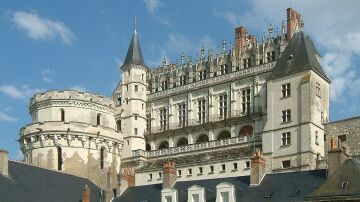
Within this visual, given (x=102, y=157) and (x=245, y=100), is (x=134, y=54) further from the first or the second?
(x=245, y=100)

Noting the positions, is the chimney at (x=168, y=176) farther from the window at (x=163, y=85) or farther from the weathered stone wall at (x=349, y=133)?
the window at (x=163, y=85)

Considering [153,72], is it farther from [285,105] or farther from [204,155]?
[285,105]

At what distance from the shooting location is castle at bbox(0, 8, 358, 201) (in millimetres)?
60000

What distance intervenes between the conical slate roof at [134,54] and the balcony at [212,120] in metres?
6.89

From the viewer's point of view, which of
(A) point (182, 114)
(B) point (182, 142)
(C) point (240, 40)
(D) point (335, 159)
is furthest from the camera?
(A) point (182, 114)

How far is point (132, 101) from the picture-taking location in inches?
2857

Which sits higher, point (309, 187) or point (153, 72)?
point (153, 72)

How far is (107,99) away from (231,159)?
15.0 meters

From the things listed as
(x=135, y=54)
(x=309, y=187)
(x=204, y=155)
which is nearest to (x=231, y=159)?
(x=204, y=155)

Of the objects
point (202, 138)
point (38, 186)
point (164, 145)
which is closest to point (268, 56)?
point (202, 138)

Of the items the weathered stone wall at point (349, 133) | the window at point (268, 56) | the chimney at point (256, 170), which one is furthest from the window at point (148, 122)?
the chimney at point (256, 170)

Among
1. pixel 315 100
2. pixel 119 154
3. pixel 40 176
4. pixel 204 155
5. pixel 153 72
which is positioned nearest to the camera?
pixel 40 176

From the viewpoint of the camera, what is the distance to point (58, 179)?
158 ft

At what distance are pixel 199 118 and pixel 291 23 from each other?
12345 mm
